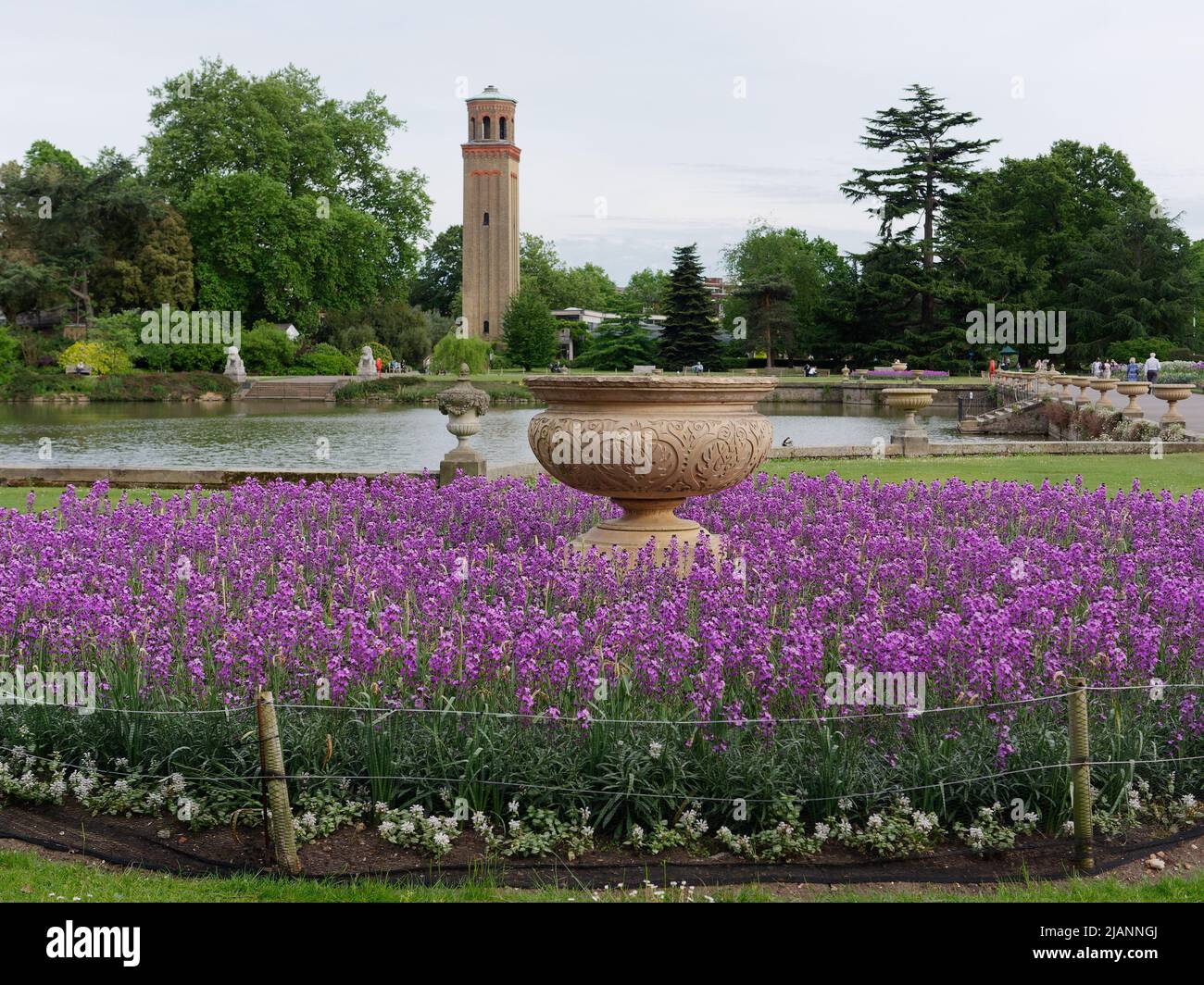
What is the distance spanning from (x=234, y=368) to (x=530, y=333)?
1989 cm

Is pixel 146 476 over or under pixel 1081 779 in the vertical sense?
over

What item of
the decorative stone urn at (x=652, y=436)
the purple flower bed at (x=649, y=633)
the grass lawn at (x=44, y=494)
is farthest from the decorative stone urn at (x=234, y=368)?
the decorative stone urn at (x=652, y=436)

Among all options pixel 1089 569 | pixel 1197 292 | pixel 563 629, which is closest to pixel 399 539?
pixel 563 629

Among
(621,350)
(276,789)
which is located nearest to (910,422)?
(276,789)

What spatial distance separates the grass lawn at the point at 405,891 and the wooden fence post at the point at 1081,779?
4.0 inches

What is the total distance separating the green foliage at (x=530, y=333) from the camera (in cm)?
6838

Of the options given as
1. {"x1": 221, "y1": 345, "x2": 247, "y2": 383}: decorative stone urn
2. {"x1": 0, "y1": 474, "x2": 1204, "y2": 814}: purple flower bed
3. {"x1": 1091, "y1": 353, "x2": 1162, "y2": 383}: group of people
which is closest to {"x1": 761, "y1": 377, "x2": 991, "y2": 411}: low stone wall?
{"x1": 1091, "y1": 353, "x2": 1162, "y2": 383}: group of people

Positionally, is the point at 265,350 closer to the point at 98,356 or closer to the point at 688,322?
the point at 98,356

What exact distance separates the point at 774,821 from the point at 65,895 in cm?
240

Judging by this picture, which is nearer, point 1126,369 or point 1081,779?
point 1081,779

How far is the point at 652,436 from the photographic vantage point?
7.45 meters

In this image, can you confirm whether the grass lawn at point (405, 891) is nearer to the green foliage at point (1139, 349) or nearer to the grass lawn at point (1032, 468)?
the grass lawn at point (1032, 468)

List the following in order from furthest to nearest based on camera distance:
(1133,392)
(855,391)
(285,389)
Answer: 1. (285,389)
2. (855,391)
3. (1133,392)
